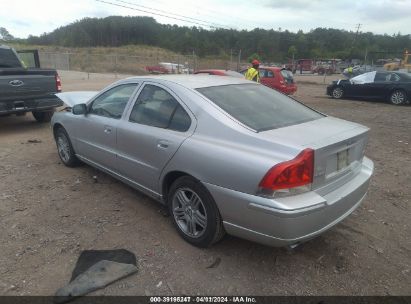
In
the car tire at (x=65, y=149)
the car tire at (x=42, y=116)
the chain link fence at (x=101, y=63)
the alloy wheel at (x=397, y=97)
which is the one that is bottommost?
the chain link fence at (x=101, y=63)

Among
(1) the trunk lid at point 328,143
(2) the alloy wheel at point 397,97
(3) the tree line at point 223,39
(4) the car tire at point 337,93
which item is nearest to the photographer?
(1) the trunk lid at point 328,143

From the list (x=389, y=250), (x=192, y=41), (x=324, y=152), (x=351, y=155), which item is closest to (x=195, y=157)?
(x=324, y=152)

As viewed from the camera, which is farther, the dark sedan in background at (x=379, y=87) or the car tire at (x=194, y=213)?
the dark sedan in background at (x=379, y=87)

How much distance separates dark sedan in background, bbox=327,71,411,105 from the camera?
14812 mm

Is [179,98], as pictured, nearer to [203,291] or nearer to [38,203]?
[203,291]

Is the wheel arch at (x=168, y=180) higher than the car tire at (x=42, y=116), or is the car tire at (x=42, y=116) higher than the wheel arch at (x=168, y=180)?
the wheel arch at (x=168, y=180)

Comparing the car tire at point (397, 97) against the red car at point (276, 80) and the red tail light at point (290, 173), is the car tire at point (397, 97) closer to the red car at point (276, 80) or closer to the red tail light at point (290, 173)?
the red car at point (276, 80)

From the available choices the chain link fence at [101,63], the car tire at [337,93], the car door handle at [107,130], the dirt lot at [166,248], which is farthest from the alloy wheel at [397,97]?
the chain link fence at [101,63]

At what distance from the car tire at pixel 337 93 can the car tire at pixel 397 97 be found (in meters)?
2.15

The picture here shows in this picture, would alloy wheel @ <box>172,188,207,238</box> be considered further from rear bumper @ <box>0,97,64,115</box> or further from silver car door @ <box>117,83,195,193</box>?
rear bumper @ <box>0,97,64,115</box>

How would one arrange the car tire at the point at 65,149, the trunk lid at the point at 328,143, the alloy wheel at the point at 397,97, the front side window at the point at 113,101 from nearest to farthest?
the trunk lid at the point at 328,143 < the front side window at the point at 113,101 < the car tire at the point at 65,149 < the alloy wheel at the point at 397,97

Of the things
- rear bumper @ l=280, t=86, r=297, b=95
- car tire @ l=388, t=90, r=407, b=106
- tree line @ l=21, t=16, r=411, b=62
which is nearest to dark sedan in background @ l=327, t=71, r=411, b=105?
car tire @ l=388, t=90, r=407, b=106

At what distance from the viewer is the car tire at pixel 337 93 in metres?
16.6

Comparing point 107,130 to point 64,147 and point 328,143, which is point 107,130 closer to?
A: point 64,147
